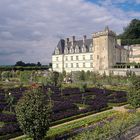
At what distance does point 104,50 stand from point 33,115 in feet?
176

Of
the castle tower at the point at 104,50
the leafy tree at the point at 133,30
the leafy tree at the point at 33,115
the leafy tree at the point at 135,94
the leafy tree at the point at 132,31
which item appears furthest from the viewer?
the leafy tree at the point at 133,30

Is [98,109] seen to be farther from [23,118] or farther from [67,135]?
[23,118]

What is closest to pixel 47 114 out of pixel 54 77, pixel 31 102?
pixel 31 102

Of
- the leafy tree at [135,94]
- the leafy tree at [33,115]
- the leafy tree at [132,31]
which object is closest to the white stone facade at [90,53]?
the leafy tree at [132,31]

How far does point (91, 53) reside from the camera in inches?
2820

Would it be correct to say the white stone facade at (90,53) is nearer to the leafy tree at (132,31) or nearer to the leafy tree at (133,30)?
the leafy tree at (132,31)

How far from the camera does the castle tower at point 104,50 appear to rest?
67688 mm

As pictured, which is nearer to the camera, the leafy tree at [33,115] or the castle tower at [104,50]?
the leafy tree at [33,115]

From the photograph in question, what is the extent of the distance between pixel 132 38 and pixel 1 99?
217 ft

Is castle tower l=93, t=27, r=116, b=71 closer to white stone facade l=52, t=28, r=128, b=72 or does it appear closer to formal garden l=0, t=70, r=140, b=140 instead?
white stone facade l=52, t=28, r=128, b=72

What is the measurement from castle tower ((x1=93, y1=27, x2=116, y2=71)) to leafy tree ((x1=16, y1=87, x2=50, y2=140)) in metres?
51.9

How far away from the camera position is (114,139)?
1641cm

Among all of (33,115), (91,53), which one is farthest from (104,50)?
(33,115)

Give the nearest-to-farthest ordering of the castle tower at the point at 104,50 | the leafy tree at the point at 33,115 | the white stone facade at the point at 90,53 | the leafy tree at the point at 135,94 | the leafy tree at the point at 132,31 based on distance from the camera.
→ the leafy tree at the point at 33,115, the leafy tree at the point at 135,94, the castle tower at the point at 104,50, the white stone facade at the point at 90,53, the leafy tree at the point at 132,31
